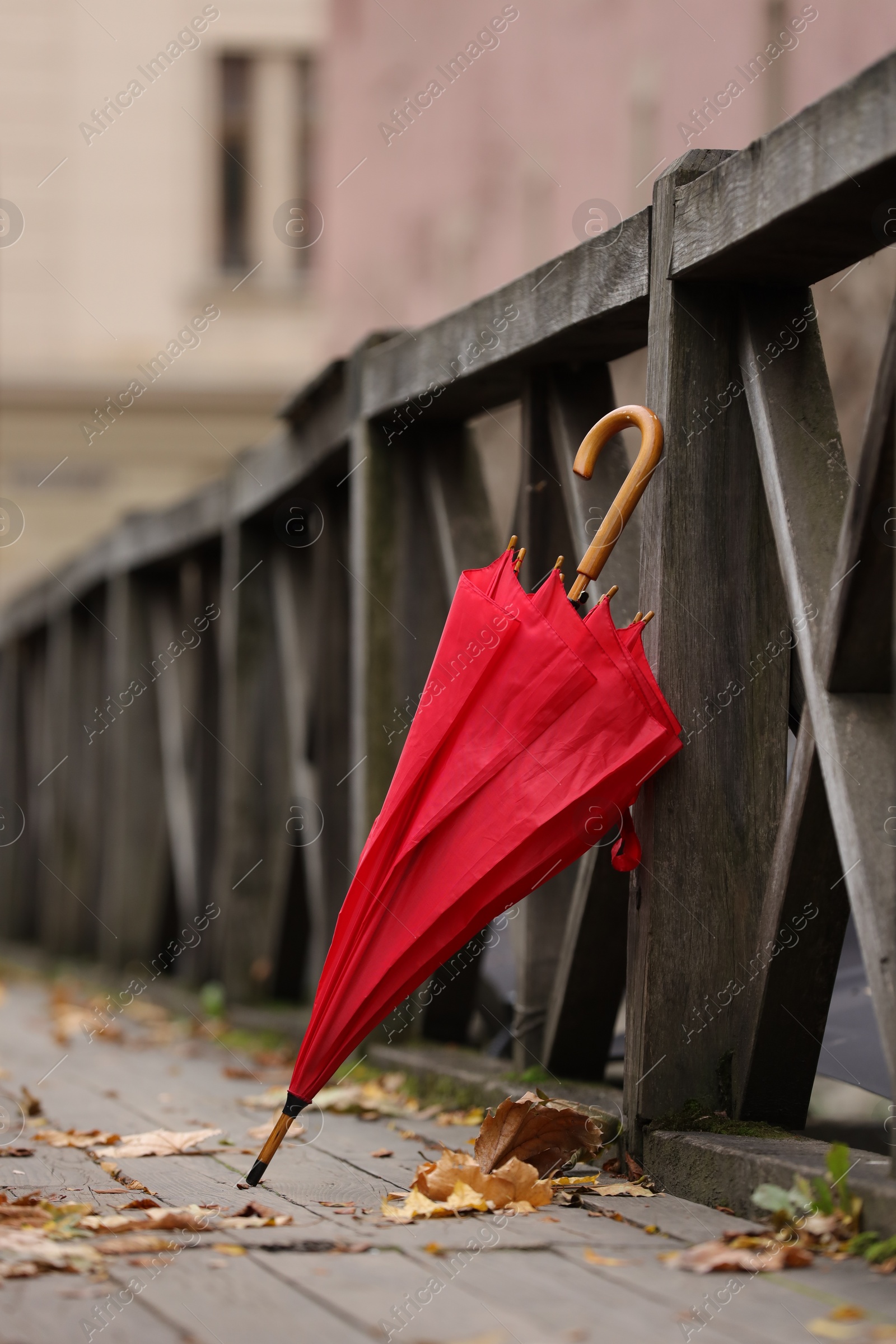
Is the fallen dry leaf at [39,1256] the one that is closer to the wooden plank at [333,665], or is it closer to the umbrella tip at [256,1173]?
the umbrella tip at [256,1173]

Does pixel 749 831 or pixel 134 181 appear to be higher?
pixel 134 181

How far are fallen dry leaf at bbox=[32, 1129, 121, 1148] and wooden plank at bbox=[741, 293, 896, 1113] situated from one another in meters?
1.63

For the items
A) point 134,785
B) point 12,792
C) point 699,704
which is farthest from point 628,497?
point 12,792

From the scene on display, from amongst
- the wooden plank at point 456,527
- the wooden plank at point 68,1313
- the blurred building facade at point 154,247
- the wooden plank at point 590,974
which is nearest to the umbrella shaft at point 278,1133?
the wooden plank at point 68,1313

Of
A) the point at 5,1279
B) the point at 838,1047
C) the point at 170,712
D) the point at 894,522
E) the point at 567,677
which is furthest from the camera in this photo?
the point at 170,712

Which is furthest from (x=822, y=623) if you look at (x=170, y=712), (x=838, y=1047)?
(x=170, y=712)

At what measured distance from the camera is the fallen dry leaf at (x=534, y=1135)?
284 cm

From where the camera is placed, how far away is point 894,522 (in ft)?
8.14

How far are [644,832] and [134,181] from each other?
16381 mm

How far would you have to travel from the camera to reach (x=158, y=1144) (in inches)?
129

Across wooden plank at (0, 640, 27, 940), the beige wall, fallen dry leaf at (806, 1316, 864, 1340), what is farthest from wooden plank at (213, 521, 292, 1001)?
the beige wall

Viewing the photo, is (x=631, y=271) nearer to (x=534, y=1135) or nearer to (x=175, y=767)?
(x=534, y=1135)

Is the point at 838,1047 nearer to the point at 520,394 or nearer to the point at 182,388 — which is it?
the point at 520,394

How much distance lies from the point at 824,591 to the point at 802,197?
622 millimetres
